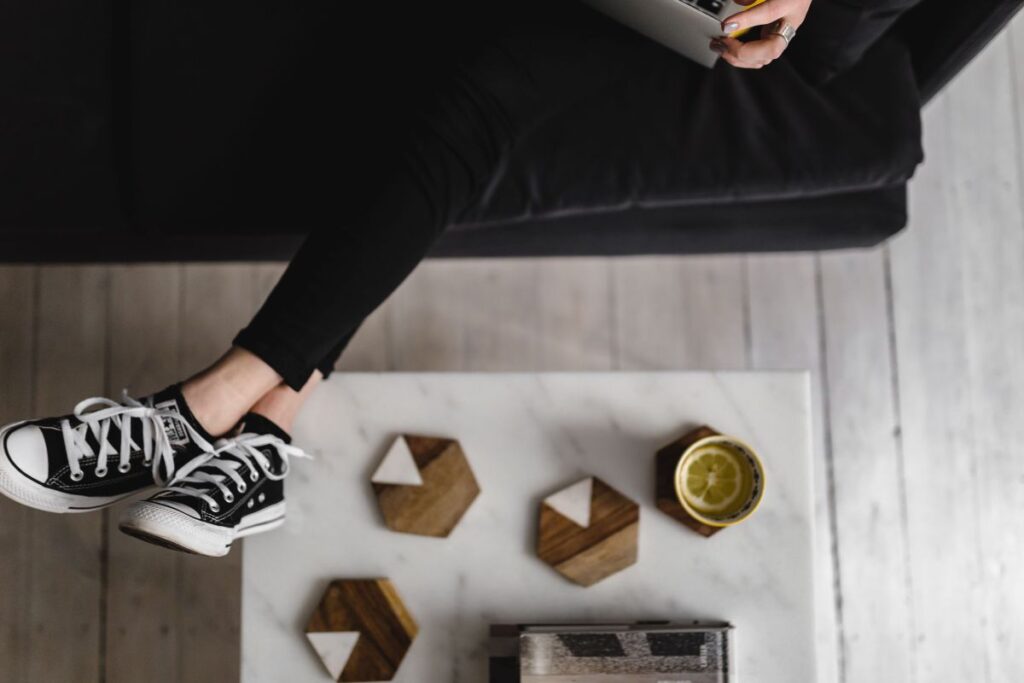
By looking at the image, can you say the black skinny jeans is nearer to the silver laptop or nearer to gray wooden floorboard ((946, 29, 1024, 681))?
the silver laptop

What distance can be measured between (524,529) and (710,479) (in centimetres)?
25

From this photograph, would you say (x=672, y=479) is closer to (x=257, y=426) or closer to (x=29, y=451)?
(x=257, y=426)

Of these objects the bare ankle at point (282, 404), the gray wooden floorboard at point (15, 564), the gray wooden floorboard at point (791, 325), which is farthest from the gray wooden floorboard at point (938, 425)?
the gray wooden floorboard at point (15, 564)

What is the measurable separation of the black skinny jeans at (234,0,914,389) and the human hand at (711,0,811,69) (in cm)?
16

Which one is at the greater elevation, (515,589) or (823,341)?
(823,341)

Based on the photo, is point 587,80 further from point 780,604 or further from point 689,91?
point 780,604

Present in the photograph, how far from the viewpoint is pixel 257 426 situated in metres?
1.07

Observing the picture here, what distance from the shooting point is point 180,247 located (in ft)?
4.17

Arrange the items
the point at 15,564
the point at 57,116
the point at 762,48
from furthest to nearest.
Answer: the point at 15,564
the point at 57,116
the point at 762,48

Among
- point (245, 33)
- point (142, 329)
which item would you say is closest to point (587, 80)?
point (245, 33)

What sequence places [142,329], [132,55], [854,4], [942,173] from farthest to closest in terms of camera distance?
[942,173], [142,329], [132,55], [854,4]

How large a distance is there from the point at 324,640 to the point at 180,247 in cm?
60

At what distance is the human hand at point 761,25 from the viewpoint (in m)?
0.99

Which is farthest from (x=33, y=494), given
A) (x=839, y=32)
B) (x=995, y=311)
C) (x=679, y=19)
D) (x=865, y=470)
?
(x=995, y=311)
